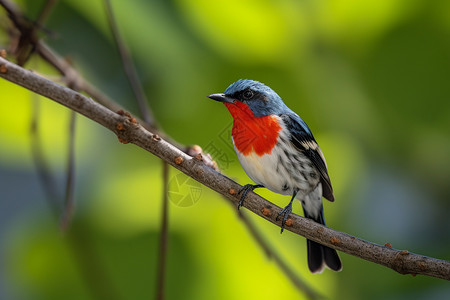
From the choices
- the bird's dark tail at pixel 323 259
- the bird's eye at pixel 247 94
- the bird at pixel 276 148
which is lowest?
the bird's dark tail at pixel 323 259

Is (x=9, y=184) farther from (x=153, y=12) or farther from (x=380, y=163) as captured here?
(x=380, y=163)

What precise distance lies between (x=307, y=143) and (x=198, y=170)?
0.33 meters

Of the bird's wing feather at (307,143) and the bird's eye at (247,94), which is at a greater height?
the bird's eye at (247,94)

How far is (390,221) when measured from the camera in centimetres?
117

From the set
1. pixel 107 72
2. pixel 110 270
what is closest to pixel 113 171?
pixel 110 270

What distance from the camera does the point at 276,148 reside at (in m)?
0.92

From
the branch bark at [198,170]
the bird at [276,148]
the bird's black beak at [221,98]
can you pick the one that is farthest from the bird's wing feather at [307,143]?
the branch bark at [198,170]

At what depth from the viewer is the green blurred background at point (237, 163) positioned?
3.42ft

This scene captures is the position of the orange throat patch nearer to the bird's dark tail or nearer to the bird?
the bird

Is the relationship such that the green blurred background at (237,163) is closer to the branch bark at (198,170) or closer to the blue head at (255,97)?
the blue head at (255,97)

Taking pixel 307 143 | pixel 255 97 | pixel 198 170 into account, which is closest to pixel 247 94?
pixel 255 97

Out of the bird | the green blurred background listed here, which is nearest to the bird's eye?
the bird

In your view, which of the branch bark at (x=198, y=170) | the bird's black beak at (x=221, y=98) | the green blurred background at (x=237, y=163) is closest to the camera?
the branch bark at (x=198, y=170)

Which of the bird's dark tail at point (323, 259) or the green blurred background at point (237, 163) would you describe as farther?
the green blurred background at point (237, 163)
